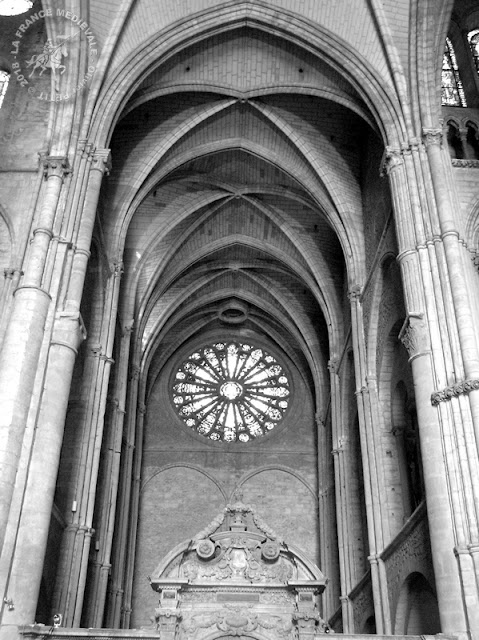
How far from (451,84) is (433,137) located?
370cm

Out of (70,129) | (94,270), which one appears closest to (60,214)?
(70,129)

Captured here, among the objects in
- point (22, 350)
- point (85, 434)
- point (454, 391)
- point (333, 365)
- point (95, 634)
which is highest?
point (333, 365)

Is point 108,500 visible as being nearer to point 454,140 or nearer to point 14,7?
point 454,140

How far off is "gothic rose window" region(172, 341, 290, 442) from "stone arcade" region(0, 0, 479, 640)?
0.33 feet

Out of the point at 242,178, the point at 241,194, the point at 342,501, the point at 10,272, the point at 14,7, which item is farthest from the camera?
the point at 241,194

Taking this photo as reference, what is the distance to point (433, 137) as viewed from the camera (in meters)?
14.4

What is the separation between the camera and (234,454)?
82.8 ft

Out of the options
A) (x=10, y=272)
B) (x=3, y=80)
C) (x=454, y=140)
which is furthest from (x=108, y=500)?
(x=454, y=140)

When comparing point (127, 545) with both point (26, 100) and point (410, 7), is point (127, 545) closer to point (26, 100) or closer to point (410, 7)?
point (26, 100)

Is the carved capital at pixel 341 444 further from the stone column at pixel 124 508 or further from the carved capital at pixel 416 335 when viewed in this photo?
the carved capital at pixel 416 335

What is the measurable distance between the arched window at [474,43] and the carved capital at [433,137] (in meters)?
4.03

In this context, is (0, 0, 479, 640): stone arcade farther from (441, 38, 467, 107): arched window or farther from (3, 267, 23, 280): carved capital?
(3, 267, 23, 280): carved capital

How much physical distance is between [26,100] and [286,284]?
12.2 m

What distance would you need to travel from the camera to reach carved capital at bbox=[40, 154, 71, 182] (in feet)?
45.0
